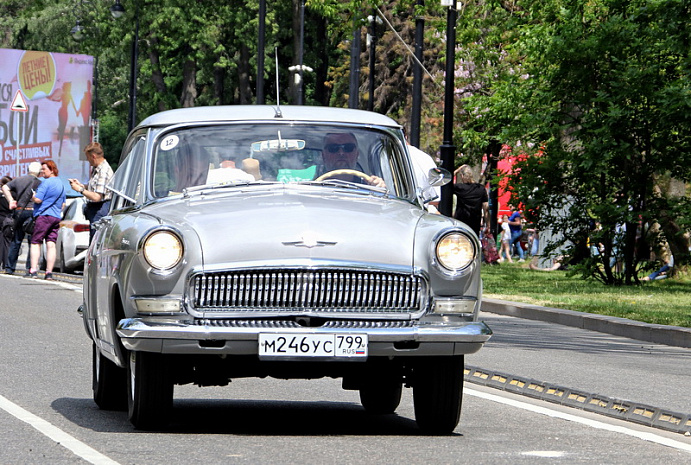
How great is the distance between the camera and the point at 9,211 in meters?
28.3

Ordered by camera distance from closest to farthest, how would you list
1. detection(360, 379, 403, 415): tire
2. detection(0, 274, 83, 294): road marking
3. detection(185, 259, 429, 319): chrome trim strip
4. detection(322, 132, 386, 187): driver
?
detection(185, 259, 429, 319): chrome trim strip < detection(322, 132, 386, 187): driver < detection(360, 379, 403, 415): tire < detection(0, 274, 83, 294): road marking

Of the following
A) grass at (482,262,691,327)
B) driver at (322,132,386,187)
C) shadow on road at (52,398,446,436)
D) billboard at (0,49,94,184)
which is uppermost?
billboard at (0,49,94,184)

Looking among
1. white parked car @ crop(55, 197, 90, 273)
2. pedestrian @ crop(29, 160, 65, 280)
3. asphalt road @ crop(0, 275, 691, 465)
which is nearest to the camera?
asphalt road @ crop(0, 275, 691, 465)

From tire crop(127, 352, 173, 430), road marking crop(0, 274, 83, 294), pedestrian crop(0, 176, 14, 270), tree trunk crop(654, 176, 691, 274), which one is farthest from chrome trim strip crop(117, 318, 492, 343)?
pedestrian crop(0, 176, 14, 270)

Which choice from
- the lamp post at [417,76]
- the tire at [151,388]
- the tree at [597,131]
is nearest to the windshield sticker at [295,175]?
the tire at [151,388]

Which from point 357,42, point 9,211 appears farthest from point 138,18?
point 9,211

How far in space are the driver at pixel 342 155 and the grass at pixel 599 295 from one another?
9189 mm

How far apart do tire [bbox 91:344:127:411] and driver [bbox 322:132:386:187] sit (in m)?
1.73

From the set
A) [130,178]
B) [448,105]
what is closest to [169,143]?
[130,178]

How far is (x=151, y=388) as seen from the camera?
7.84 meters

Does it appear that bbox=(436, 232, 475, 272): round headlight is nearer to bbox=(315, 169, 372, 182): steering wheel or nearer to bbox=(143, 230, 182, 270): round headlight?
bbox=(315, 169, 372, 182): steering wheel

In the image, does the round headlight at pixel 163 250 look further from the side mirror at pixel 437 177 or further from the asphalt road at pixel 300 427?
the side mirror at pixel 437 177

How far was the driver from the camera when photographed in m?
8.98

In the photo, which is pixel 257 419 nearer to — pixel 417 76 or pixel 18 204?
pixel 18 204
